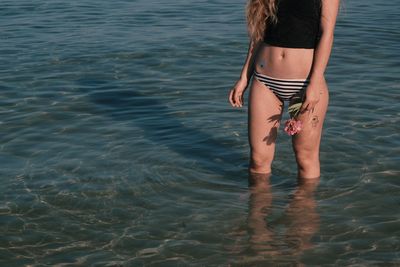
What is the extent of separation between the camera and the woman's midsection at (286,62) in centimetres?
652

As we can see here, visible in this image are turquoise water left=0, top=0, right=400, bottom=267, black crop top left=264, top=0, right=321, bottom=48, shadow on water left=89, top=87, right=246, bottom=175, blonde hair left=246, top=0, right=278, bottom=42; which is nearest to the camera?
black crop top left=264, top=0, right=321, bottom=48

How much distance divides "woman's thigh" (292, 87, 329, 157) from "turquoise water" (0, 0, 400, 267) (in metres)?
0.65

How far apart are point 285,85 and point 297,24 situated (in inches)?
22.0

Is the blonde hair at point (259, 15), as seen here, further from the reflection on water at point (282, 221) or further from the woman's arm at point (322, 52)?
the reflection on water at point (282, 221)

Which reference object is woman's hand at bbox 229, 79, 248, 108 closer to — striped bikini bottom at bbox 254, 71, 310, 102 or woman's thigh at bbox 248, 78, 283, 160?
woman's thigh at bbox 248, 78, 283, 160

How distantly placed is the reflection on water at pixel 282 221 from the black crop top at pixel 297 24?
5.39 feet

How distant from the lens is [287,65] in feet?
21.5

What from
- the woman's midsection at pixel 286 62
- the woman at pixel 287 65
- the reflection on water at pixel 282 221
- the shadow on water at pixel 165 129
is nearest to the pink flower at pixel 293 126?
the woman at pixel 287 65

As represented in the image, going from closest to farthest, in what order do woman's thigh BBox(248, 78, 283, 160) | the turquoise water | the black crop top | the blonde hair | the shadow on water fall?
1. the black crop top
2. the blonde hair
3. the turquoise water
4. woman's thigh BBox(248, 78, 283, 160)
5. the shadow on water

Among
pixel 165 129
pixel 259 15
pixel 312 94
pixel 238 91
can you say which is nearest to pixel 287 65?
pixel 312 94

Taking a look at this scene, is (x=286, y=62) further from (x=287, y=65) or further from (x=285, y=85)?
(x=285, y=85)

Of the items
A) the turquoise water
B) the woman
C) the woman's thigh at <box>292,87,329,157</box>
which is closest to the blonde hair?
the woman

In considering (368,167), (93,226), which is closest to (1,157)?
(93,226)

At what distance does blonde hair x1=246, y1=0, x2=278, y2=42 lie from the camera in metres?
6.48
